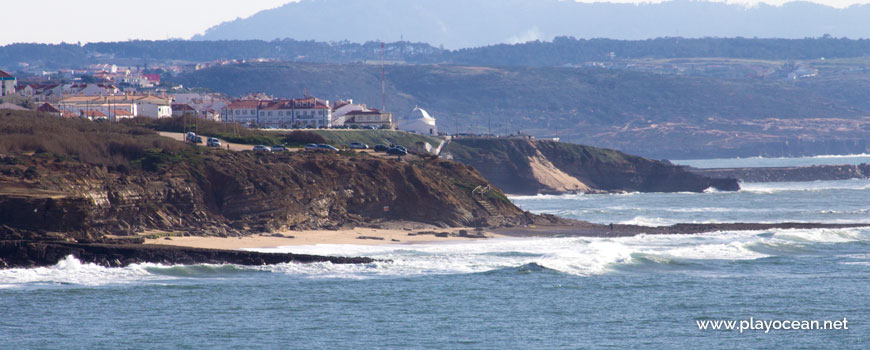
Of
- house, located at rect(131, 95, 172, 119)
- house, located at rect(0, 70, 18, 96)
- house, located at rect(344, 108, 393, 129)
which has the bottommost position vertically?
house, located at rect(344, 108, 393, 129)

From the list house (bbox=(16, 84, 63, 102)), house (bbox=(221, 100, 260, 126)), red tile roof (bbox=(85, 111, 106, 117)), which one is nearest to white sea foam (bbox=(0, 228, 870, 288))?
red tile roof (bbox=(85, 111, 106, 117))

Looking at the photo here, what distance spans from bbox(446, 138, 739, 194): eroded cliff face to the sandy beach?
5684 centimetres

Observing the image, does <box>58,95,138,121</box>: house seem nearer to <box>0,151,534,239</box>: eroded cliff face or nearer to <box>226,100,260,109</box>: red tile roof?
<box>226,100,260,109</box>: red tile roof

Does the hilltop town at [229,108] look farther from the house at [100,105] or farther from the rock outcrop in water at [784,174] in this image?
the rock outcrop in water at [784,174]

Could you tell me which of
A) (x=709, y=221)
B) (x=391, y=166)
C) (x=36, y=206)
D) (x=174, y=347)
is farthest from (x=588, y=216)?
(x=174, y=347)

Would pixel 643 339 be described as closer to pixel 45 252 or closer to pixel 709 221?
pixel 45 252

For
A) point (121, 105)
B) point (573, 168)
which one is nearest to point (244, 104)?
point (121, 105)

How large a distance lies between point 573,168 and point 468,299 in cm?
8961

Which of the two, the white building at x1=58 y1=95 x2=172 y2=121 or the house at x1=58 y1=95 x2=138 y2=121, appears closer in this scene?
the house at x1=58 y1=95 x2=138 y2=121

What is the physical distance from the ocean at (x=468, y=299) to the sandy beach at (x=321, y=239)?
189 cm

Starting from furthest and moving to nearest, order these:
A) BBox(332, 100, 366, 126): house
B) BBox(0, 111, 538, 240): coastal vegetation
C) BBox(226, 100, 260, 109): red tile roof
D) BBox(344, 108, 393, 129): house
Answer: BBox(226, 100, 260, 109): red tile roof < BBox(332, 100, 366, 126): house < BBox(344, 108, 393, 129): house < BBox(0, 111, 538, 240): coastal vegetation

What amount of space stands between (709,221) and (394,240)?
3026 centimetres

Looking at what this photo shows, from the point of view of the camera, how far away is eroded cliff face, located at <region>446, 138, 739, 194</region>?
407ft

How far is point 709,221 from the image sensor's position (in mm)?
81812
